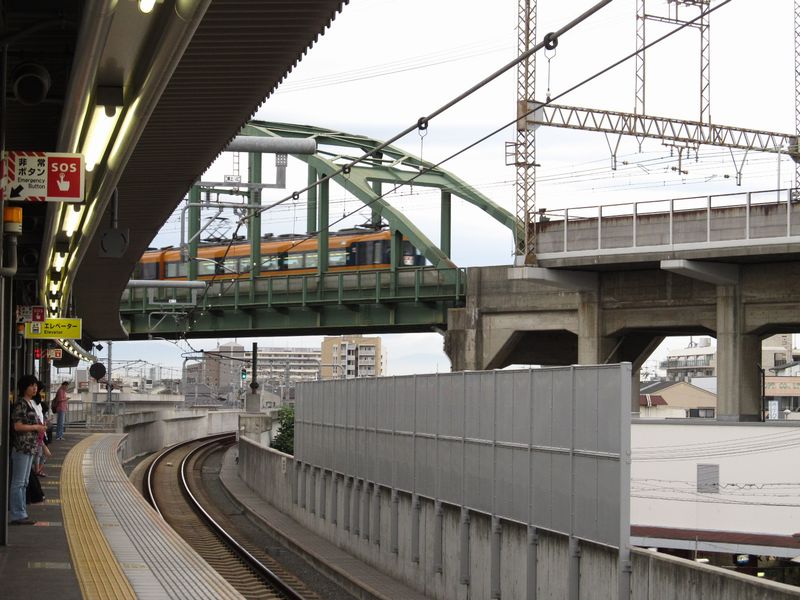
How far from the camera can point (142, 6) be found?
699cm

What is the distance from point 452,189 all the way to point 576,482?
137ft

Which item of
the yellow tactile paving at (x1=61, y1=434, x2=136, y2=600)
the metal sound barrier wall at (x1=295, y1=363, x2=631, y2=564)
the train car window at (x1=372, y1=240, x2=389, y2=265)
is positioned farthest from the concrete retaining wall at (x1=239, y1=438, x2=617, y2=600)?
the train car window at (x1=372, y1=240, x2=389, y2=265)

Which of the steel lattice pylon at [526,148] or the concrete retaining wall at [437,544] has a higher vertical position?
the steel lattice pylon at [526,148]

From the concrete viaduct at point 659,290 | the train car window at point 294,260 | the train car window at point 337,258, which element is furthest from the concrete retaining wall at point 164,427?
the concrete viaduct at point 659,290

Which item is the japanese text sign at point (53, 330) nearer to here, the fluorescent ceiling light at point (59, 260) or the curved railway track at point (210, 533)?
the fluorescent ceiling light at point (59, 260)

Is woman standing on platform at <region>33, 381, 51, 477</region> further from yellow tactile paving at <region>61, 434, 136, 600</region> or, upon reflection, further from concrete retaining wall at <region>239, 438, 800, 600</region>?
concrete retaining wall at <region>239, 438, 800, 600</region>

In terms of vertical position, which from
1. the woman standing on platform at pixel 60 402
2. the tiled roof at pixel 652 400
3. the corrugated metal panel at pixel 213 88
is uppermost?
the corrugated metal panel at pixel 213 88

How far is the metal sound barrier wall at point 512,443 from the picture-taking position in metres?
14.5

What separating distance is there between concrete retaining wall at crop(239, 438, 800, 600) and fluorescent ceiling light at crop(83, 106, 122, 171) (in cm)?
680

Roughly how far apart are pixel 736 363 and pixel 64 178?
90.2 ft

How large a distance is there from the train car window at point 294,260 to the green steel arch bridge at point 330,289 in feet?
3.70

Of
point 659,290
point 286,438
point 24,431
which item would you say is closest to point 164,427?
point 286,438

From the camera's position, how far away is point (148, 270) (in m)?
64.1

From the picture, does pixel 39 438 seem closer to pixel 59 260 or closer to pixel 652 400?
pixel 59 260
